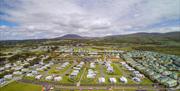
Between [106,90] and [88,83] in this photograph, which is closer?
[106,90]

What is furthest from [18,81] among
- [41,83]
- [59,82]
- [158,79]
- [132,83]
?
[158,79]

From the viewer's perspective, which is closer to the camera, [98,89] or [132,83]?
[98,89]

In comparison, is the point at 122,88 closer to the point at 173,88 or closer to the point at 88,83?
the point at 88,83

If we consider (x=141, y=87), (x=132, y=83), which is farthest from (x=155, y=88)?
(x=132, y=83)

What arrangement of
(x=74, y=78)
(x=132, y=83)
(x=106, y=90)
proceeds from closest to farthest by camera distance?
(x=106, y=90) < (x=132, y=83) < (x=74, y=78)

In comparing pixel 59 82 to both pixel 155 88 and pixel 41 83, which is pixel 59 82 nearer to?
pixel 41 83

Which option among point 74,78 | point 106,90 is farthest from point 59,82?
point 106,90

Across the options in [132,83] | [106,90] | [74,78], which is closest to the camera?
[106,90]

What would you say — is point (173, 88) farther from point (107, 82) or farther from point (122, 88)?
point (107, 82)
